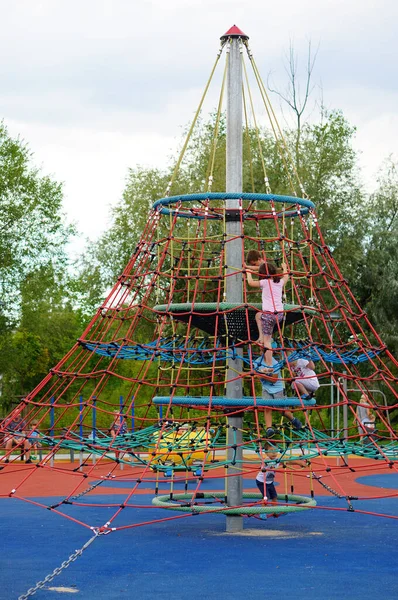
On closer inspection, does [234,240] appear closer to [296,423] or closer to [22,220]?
[296,423]

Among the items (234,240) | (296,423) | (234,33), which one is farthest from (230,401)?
(234,33)

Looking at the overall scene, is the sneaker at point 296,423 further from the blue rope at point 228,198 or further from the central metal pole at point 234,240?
the blue rope at point 228,198

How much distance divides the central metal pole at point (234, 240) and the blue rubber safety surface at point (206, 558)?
0.50 m

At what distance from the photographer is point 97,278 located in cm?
2711

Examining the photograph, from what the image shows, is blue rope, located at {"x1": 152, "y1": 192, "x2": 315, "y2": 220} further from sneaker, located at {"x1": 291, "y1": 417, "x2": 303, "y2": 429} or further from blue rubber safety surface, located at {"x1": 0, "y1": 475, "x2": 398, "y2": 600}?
blue rubber safety surface, located at {"x1": 0, "y1": 475, "x2": 398, "y2": 600}

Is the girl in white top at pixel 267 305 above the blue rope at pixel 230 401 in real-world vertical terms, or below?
above

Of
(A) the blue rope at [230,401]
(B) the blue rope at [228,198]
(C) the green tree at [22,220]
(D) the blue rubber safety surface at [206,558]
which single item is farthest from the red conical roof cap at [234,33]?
(C) the green tree at [22,220]

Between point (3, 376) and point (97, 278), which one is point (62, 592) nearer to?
point (97, 278)

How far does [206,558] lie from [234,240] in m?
3.13

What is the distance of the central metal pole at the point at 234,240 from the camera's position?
8.52 metres

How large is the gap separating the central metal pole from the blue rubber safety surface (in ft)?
1.63

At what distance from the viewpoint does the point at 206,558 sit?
288 inches

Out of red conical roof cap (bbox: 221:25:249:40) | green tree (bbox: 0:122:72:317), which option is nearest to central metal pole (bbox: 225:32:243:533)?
red conical roof cap (bbox: 221:25:249:40)

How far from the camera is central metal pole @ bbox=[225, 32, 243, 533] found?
8.52m
